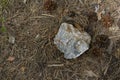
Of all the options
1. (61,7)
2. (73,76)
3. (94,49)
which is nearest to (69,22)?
(61,7)

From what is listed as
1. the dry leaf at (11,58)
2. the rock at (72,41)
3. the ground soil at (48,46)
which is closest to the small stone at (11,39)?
the ground soil at (48,46)

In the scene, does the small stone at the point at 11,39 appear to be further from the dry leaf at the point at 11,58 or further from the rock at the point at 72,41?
the rock at the point at 72,41

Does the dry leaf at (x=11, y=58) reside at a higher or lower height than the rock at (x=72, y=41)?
lower

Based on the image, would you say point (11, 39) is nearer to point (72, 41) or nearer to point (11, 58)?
point (11, 58)

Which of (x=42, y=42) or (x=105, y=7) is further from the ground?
(x=105, y=7)

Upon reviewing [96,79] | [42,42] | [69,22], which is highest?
[69,22]

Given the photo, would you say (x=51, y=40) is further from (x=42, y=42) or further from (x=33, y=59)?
(x=33, y=59)
